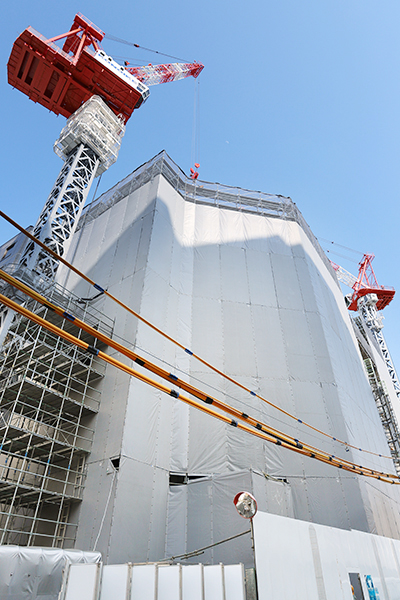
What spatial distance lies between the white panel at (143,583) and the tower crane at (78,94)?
15.5 metres

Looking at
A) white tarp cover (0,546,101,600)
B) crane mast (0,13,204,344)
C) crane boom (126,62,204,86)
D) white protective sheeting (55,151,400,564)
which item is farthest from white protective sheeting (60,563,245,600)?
crane boom (126,62,204,86)

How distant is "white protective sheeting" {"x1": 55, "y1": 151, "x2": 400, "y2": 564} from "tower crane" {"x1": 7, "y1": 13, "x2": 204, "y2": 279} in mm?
3257

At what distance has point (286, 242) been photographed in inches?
907

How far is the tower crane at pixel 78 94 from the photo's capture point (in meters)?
19.7

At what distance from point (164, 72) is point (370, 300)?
40887 mm

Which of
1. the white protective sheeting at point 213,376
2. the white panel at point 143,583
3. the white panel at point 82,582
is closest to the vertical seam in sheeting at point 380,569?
the white protective sheeting at point 213,376

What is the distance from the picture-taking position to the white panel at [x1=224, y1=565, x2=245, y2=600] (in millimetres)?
6277

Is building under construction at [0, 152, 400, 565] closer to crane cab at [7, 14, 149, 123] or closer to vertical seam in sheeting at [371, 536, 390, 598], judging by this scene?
vertical seam in sheeting at [371, 536, 390, 598]

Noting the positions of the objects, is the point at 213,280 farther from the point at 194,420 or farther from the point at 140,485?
the point at 140,485

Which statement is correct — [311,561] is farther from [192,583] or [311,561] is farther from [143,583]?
[143,583]

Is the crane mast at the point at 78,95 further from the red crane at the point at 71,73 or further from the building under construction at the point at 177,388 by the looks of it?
the building under construction at the point at 177,388

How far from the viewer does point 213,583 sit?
20.4 feet

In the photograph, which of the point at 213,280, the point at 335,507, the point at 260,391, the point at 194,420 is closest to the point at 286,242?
the point at 213,280

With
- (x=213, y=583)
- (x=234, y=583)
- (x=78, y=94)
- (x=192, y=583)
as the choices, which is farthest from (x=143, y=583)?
(x=78, y=94)
